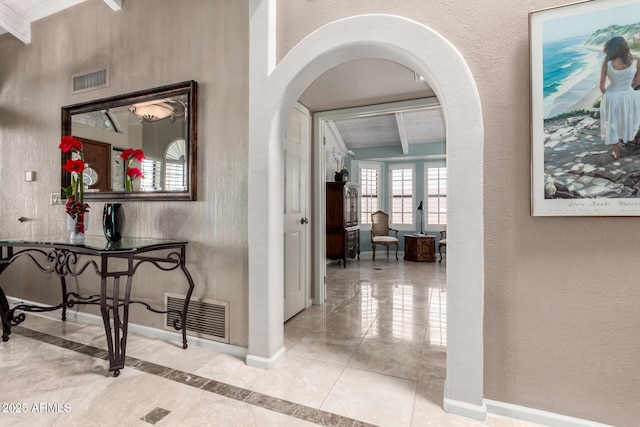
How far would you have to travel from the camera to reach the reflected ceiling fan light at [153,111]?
8.42 feet

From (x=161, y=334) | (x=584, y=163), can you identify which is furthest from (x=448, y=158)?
(x=161, y=334)

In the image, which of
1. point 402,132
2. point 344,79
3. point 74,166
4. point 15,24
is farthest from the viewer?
point 402,132

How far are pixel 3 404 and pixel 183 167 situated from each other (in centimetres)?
Answer: 177

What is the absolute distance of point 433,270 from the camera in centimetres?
589

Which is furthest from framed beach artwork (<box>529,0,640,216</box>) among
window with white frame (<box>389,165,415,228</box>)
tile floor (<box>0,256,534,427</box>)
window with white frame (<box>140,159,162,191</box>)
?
window with white frame (<box>389,165,415,228</box>)

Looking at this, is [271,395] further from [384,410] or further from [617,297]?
[617,297]

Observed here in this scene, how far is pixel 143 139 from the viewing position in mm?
2691

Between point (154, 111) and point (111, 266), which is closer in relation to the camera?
point (154, 111)

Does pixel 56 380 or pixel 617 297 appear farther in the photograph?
pixel 56 380

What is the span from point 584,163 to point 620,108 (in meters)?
0.28

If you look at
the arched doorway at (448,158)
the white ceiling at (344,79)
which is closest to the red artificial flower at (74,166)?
the arched doorway at (448,158)

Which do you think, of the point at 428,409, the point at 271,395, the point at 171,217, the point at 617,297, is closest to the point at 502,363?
the point at 428,409

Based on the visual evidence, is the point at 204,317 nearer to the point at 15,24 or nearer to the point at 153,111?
the point at 153,111

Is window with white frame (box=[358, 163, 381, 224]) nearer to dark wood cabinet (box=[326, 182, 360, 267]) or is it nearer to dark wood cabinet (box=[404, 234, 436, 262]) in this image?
dark wood cabinet (box=[404, 234, 436, 262])
